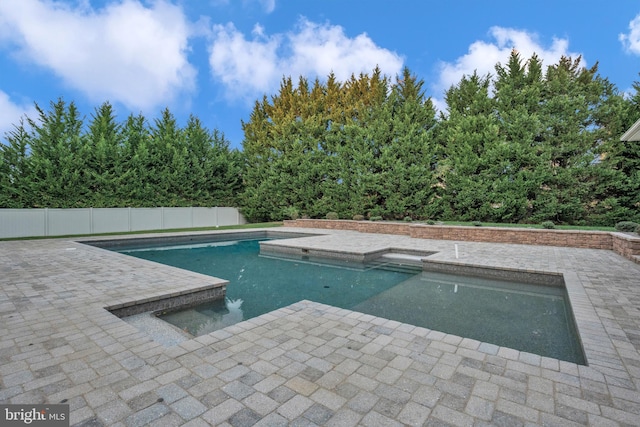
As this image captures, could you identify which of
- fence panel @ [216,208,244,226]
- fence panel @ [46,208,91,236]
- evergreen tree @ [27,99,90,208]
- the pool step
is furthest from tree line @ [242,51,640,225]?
evergreen tree @ [27,99,90,208]

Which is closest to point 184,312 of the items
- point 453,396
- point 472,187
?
point 453,396

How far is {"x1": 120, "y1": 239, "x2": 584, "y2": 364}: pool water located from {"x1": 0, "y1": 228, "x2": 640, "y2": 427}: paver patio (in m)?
0.55

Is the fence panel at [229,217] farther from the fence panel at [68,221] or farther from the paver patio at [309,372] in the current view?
the paver patio at [309,372]

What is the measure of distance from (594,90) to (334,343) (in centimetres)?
1651

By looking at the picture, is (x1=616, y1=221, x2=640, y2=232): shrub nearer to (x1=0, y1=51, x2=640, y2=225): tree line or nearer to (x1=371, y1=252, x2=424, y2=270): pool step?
(x1=0, y1=51, x2=640, y2=225): tree line

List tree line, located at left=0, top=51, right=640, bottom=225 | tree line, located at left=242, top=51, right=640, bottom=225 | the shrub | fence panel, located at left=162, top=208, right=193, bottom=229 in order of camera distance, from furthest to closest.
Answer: fence panel, located at left=162, top=208, right=193, bottom=229 → tree line, located at left=0, top=51, right=640, bottom=225 → tree line, located at left=242, top=51, right=640, bottom=225 → the shrub

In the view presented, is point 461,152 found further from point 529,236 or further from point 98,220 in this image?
point 98,220

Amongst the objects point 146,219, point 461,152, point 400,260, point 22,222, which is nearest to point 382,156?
point 461,152

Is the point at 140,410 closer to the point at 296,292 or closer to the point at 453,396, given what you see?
the point at 453,396

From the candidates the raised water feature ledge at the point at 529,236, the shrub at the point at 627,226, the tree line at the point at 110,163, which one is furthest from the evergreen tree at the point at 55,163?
the shrub at the point at 627,226

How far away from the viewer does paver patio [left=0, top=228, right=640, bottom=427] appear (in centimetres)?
199

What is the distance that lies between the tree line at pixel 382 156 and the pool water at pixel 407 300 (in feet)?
26.8

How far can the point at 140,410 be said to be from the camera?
6.61 ft

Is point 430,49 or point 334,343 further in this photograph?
point 430,49
